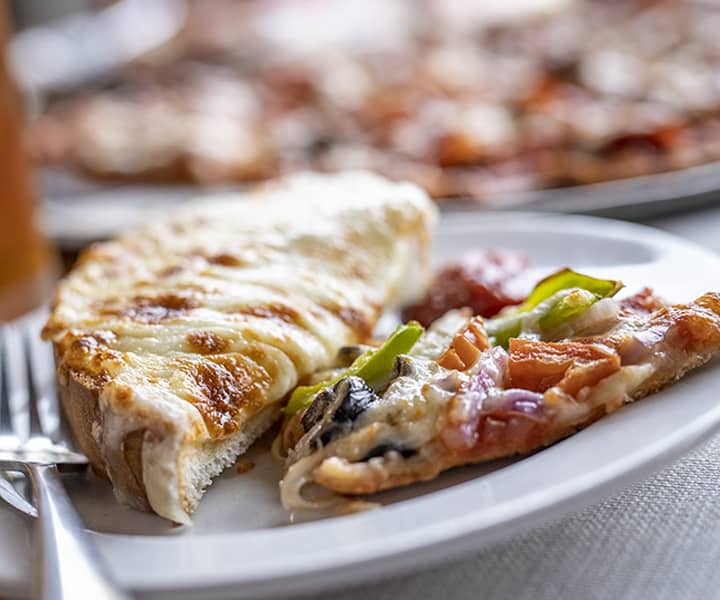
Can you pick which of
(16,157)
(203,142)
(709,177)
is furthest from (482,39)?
(16,157)

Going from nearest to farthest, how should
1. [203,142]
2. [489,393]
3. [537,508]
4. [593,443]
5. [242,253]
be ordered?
[537,508] → [593,443] → [489,393] → [242,253] → [203,142]

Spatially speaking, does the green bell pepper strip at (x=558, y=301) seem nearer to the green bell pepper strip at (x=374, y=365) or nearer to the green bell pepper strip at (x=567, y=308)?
the green bell pepper strip at (x=567, y=308)

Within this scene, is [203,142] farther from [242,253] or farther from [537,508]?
[537,508]

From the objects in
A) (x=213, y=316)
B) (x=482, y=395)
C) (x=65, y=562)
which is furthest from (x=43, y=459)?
(x=482, y=395)

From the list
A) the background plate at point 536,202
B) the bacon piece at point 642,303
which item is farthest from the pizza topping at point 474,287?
the background plate at point 536,202

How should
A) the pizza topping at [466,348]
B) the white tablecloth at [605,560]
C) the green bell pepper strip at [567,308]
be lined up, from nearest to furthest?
the white tablecloth at [605,560] → the pizza topping at [466,348] → the green bell pepper strip at [567,308]

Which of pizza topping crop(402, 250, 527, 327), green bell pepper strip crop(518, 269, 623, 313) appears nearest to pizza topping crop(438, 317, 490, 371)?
green bell pepper strip crop(518, 269, 623, 313)

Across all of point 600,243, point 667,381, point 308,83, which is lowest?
point 308,83
